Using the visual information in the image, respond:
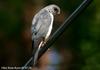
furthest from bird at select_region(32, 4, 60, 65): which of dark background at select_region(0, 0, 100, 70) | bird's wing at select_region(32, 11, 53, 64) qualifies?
dark background at select_region(0, 0, 100, 70)

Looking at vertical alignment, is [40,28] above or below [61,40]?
above

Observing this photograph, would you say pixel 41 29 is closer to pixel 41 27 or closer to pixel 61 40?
pixel 41 27

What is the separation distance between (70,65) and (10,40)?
1.03m

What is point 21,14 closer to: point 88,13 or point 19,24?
point 19,24

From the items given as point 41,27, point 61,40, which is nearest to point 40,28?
point 41,27

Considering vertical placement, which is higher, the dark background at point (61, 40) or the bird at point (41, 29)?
the bird at point (41, 29)

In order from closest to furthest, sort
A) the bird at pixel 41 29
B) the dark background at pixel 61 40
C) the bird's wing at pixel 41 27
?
the bird at pixel 41 29 < the bird's wing at pixel 41 27 < the dark background at pixel 61 40

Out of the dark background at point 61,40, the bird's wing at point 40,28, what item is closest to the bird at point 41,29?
the bird's wing at point 40,28

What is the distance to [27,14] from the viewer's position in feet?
36.4

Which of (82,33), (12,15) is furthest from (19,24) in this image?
(82,33)

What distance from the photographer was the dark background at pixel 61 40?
34.1 ft

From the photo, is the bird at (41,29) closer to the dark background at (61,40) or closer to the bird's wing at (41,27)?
the bird's wing at (41,27)

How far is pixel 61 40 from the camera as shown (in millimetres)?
11406

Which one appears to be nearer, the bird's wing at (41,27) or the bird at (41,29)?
the bird at (41,29)
